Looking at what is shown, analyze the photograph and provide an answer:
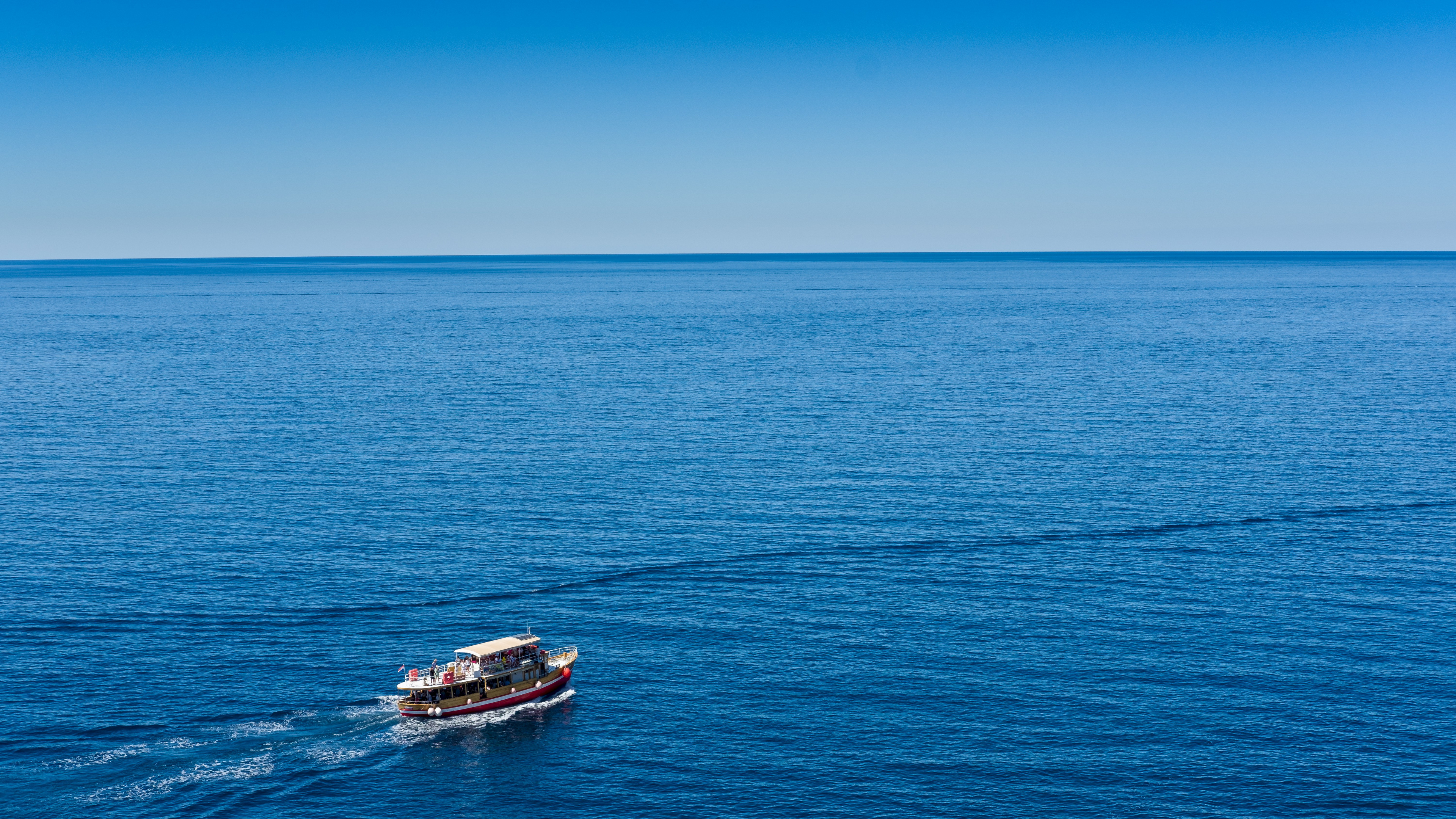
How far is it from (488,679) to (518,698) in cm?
238

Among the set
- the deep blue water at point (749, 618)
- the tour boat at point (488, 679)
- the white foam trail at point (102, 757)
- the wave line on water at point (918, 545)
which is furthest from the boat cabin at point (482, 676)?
the white foam trail at point (102, 757)

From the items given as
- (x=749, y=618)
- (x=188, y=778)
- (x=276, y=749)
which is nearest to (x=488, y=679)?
(x=276, y=749)

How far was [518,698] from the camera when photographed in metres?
78.1

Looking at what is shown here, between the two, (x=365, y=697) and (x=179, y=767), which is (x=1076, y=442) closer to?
(x=365, y=697)

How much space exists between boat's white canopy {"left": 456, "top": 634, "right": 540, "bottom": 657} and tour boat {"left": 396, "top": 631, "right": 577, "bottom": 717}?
4 cm

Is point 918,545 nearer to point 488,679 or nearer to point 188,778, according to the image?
point 488,679

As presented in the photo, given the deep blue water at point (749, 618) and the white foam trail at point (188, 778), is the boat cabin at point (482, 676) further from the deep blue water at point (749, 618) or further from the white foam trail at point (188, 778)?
the white foam trail at point (188, 778)

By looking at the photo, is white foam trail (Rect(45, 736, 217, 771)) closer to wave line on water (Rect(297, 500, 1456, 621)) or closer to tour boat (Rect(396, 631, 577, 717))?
tour boat (Rect(396, 631, 577, 717))

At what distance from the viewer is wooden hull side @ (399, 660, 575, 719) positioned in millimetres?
77062

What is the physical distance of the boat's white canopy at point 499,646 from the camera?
77562 mm

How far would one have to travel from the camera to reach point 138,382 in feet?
650

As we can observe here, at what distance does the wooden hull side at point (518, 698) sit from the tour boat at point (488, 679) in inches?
1.0

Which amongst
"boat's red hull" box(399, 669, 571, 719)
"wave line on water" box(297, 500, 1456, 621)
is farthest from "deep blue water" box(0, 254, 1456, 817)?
"boat's red hull" box(399, 669, 571, 719)

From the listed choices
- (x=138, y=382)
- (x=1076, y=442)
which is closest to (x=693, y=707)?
(x=1076, y=442)
